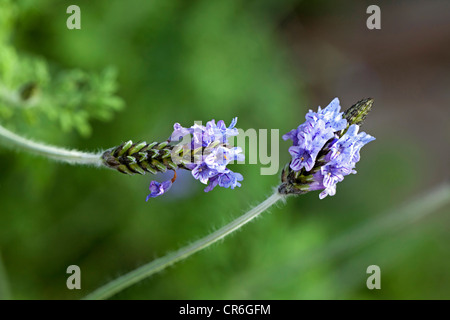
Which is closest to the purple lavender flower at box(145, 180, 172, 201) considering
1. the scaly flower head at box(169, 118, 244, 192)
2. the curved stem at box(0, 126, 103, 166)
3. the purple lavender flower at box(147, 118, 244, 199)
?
the purple lavender flower at box(147, 118, 244, 199)

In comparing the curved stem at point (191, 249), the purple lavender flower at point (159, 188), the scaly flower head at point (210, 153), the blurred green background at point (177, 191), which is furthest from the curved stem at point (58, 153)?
the blurred green background at point (177, 191)

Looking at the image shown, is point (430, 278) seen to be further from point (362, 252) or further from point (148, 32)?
point (148, 32)

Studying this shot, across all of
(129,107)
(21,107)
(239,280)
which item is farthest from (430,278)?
(21,107)

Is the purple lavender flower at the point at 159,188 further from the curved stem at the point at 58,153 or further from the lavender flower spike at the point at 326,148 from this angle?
the lavender flower spike at the point at 326,148

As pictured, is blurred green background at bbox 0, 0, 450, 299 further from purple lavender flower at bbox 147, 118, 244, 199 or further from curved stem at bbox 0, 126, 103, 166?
purple lavender flower at bbox 147, 118, 244, 199

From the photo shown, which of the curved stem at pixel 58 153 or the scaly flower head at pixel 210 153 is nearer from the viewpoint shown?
the scaly flower head at pixel 210 153

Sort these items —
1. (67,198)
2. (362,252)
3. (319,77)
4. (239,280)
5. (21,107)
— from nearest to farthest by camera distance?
(21,107) → (239,280) → (67,198) → (362,252) → (319,77)
